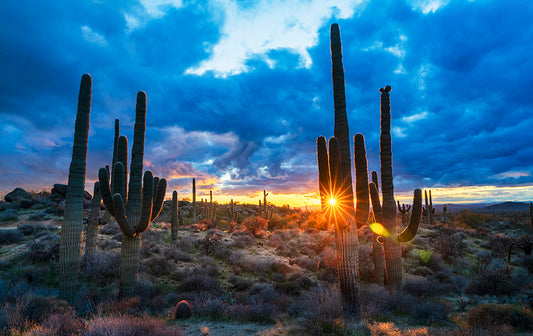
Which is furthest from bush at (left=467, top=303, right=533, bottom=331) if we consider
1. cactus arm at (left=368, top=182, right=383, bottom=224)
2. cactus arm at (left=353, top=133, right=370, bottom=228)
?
cactus arm at (left=353, top=133, right=370, bottom=228)

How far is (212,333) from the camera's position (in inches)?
307

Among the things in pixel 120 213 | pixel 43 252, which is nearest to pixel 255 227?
pixel 43 252

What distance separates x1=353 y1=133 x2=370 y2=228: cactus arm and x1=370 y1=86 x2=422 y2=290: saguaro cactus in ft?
6.76

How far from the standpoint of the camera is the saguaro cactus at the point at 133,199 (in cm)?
990

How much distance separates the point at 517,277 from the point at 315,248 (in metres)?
11.4

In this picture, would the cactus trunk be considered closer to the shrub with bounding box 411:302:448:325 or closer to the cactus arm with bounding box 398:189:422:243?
the shrub with bounding box 411:302:448:325

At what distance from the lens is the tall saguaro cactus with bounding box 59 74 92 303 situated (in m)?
9.46

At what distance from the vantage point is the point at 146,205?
10375 millimetres

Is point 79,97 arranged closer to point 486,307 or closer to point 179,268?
point 179,268

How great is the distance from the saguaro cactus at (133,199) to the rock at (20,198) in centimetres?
3078

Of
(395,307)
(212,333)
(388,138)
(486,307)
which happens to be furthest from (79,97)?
(486,307)

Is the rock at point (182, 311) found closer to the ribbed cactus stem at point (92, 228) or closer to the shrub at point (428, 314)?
the shrub at point (428, 314)

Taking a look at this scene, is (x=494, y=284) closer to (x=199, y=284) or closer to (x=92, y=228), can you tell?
(x=199, y=284)

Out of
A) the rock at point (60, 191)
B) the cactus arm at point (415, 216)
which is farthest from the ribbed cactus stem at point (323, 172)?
the rock at point (60, 191)
